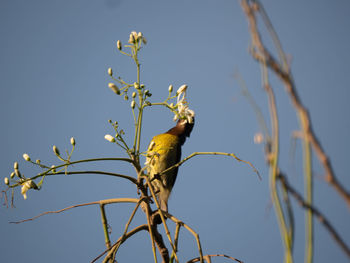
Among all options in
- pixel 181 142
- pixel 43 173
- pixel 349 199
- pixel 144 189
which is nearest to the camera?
pixel 349 199

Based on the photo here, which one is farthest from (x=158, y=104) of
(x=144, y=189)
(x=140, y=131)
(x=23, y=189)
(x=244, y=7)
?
(x=244, y=7)

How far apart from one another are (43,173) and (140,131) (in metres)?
0.49

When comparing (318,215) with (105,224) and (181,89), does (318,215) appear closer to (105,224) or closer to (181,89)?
(105,224)

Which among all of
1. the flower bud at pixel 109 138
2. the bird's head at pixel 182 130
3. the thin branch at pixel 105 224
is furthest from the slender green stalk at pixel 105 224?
the bird's head at pixel 182 130

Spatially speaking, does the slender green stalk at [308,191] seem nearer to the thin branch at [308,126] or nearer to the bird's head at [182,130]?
the thin branch at [308,126]

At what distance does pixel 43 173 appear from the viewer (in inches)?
65.7

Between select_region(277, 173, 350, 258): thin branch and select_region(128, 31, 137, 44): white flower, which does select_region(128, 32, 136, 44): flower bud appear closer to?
select_region(128, 31, 137, 44): white flower

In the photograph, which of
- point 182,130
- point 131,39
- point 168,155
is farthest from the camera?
point 182,130

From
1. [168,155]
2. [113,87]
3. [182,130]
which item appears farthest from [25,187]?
[182,130]

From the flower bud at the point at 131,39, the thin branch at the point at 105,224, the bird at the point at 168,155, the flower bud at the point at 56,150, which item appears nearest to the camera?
the thin branch at the point at 105,224

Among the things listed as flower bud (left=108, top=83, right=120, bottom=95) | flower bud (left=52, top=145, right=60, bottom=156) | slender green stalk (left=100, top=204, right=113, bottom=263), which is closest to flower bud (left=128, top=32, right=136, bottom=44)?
flower bud (left=108, top=83, right=120, bottom=95)

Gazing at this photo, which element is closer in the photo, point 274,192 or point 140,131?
point 274,192

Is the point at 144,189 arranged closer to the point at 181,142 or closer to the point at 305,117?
the point at 305,117

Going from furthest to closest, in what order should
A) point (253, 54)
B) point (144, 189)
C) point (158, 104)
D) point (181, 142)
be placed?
point (181, 142)
point (158, 104)
point (144, 189)
point (253, 54)
